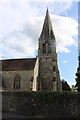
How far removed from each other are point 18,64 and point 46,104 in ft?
57.4

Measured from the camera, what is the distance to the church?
105ft

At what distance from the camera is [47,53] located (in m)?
37.4

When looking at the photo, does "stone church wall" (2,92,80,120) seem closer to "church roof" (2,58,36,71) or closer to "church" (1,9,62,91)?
"church" (1,9,62,91)

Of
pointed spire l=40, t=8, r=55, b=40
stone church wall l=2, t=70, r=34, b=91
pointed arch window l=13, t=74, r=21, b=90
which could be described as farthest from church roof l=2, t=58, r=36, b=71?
pointed spire l=40, t=8, r=55, b=40

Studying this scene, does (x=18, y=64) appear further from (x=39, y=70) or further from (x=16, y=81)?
(x=39, y=70)

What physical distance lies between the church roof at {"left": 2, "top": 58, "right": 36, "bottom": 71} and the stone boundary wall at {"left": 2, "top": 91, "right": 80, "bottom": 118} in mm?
12791

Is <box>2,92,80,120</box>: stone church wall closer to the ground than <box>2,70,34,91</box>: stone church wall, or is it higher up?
closer to the ground

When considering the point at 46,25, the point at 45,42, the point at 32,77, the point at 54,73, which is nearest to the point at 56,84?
the point at 54,73

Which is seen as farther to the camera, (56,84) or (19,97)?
(56,84)

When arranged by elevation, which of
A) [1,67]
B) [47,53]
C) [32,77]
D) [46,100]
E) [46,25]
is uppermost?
[46,25]

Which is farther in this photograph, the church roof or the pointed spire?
the pointed spire

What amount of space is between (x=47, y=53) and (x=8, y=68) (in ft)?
32.5

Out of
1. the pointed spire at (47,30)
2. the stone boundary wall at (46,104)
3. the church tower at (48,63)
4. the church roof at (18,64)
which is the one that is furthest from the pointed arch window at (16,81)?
the pointed spire at (47,30)

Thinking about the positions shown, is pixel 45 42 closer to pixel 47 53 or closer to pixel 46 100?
pixel 47 53
